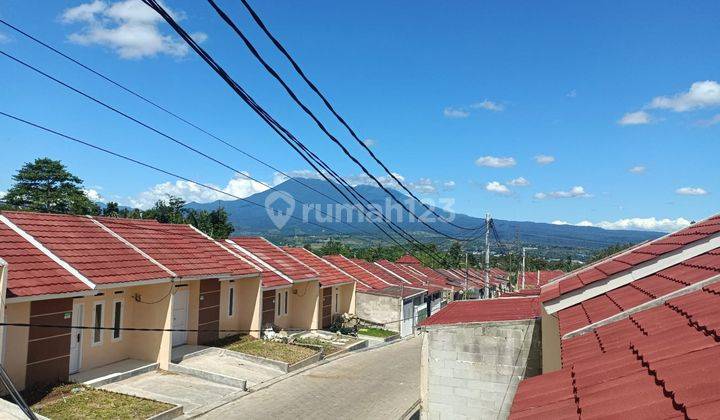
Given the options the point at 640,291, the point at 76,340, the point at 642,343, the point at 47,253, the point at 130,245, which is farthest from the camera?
the point at 130,245

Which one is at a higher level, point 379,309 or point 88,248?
point 88,248

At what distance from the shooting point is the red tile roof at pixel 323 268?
28062mm

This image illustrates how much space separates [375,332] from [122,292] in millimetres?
17315

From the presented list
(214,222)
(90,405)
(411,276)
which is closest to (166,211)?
(214,222)

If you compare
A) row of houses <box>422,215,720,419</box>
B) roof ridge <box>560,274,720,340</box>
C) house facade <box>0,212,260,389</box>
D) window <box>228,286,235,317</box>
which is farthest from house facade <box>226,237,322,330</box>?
roof ridge <box>560,274,720,340</box>

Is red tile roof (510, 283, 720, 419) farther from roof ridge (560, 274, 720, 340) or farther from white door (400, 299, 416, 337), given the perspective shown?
white door (400, 299, 416, 337)

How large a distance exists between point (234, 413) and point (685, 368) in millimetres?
11910

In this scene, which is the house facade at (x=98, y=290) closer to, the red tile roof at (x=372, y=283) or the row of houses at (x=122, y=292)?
the row of houses at (x=122, y=292)

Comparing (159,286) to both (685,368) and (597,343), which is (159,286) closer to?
(597,343)

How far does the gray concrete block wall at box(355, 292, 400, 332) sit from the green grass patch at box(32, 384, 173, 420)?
1963cm

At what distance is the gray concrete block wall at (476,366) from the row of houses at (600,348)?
0.07 ft

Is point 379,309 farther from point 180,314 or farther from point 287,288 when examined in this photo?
point 180,314

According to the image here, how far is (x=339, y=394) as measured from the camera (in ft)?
50.1

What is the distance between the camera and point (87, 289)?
12.8 metres
